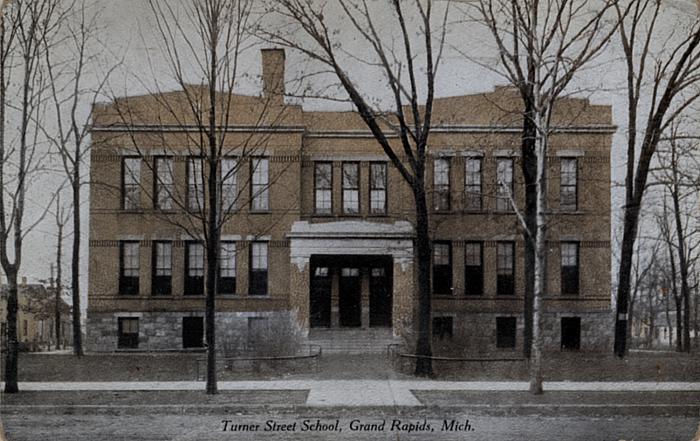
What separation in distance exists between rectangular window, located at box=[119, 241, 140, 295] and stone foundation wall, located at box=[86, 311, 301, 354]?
1.92 ft

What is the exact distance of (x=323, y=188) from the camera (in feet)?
63.8

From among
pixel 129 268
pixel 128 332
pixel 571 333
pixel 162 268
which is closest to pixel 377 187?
pixel 162 268

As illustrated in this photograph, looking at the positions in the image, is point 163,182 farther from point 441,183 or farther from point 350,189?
point 441,183

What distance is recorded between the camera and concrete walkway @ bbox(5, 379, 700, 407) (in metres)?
12.7

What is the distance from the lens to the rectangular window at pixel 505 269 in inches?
625

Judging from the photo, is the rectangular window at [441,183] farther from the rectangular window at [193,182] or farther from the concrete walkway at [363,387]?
the rectangular window at [193,182]

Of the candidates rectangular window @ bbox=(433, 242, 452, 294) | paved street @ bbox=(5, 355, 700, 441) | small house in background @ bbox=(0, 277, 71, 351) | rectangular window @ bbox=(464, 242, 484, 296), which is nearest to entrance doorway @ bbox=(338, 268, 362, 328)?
rectangular window @ bbox=(433, 242, 452, 294)

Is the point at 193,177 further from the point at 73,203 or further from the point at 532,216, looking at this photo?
the point at 532,216

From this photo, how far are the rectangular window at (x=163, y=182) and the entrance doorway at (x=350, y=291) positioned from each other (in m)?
3.63

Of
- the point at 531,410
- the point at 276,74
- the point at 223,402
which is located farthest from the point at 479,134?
the point at 223,402

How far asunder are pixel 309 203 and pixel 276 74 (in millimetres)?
6017

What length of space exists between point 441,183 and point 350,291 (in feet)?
14.6

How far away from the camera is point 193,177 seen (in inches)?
613

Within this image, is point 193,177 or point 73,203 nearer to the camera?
point 73,203
